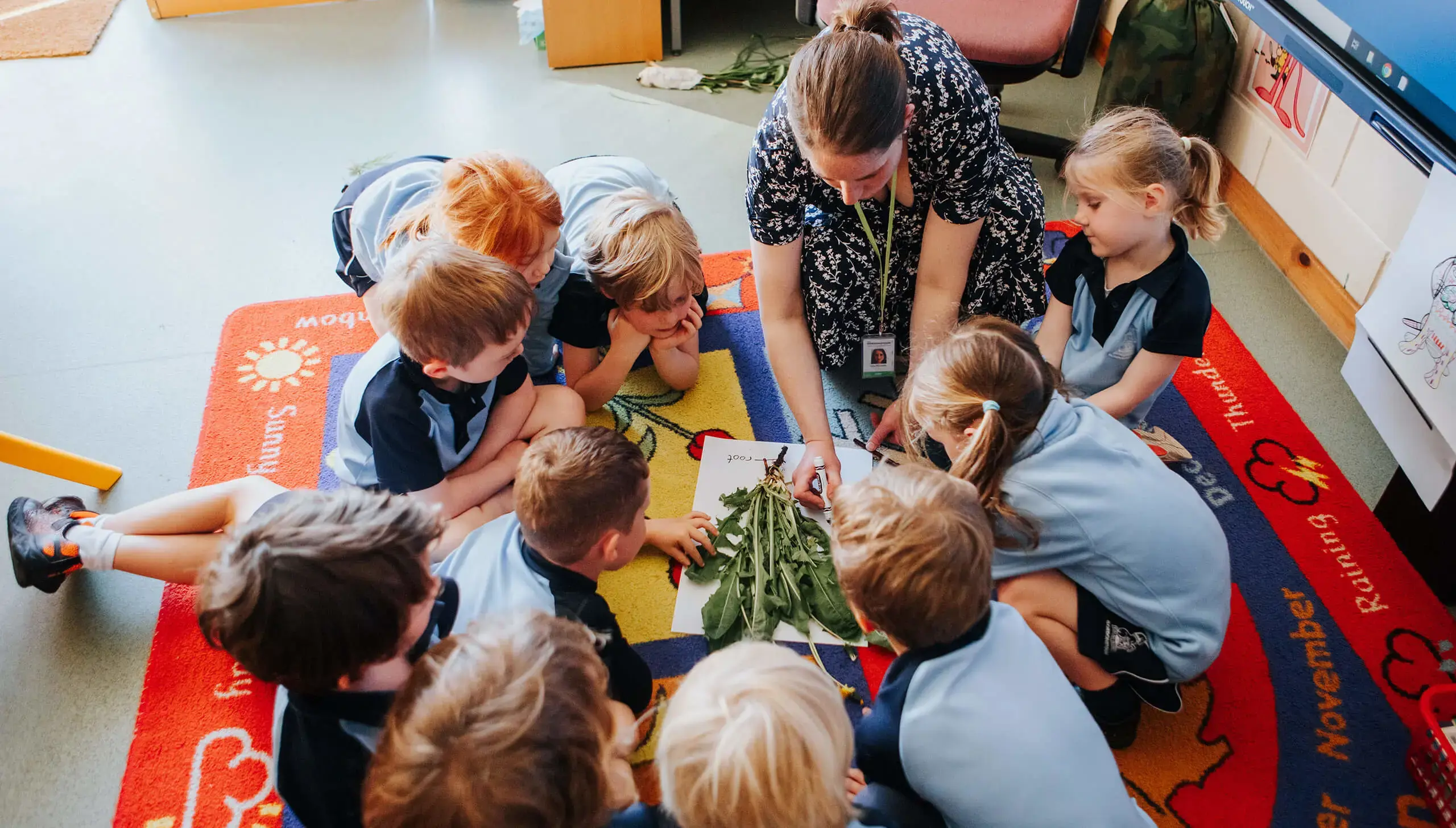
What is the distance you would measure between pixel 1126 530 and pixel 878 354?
0.81 metres

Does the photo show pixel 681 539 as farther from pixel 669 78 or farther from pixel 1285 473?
pixel 669 78

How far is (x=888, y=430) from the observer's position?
1911mm

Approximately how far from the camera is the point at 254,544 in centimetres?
108

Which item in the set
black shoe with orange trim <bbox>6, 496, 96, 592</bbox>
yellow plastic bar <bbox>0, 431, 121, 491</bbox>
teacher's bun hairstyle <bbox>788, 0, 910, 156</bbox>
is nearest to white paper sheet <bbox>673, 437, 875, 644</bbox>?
teacher's bun hairstyle <bbox>788, 0, 910, 156</bbox>

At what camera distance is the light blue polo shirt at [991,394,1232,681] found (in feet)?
4.31

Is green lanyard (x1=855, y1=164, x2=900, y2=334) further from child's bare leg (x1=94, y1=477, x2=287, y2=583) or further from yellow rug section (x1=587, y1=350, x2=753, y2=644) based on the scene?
child's bare leg (x1=94, y1=477, x2=287, y2=583)

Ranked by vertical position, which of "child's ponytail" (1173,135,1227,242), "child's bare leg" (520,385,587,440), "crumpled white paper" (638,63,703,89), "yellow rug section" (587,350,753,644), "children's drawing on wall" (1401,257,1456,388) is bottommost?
"yellow rug section" (587,350,753,644)

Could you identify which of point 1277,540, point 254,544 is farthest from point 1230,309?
point 254,544

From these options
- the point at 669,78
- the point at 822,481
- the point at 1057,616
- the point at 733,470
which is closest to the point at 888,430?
the point at 822,481

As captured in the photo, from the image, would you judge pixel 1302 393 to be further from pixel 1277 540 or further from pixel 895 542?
Result: pixel 895 542

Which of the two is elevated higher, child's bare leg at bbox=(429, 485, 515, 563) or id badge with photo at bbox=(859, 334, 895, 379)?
id badge with photo at bbox=(859, 334, 895, 379)

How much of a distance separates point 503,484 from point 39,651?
2.75 feet

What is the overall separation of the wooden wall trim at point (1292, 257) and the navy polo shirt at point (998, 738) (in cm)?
156

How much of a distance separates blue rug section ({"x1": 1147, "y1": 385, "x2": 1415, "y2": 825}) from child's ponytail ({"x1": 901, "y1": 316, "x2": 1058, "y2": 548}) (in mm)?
578
